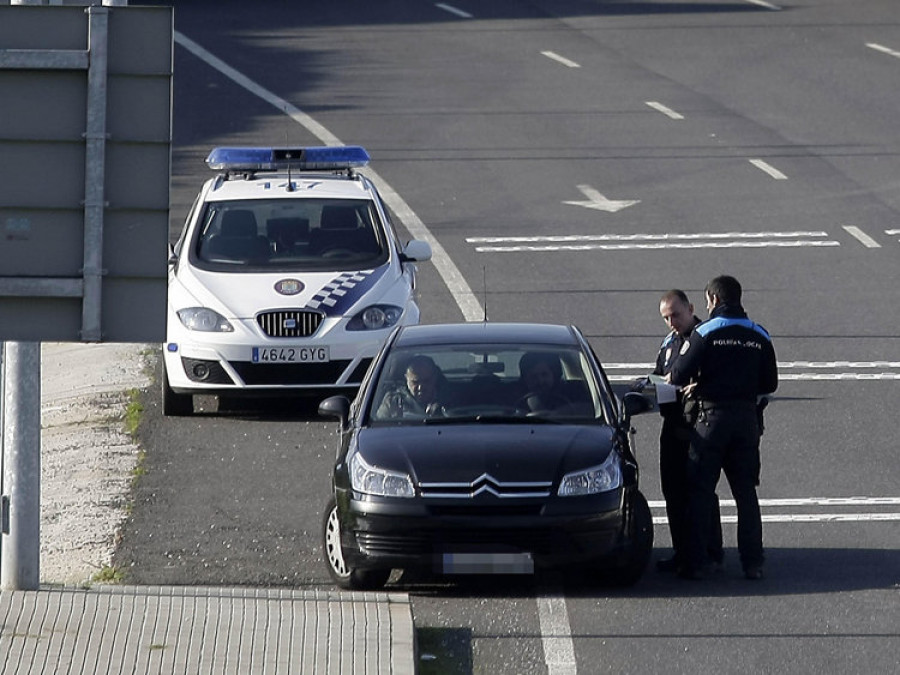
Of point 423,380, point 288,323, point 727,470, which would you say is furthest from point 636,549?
point 288,323

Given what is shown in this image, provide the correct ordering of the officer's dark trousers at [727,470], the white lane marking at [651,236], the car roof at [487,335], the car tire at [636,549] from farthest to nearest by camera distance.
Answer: the white lane marking at [651,236] < the car roof at [487,335] < the officer's dark trousers at [727,470] < the car tire at [636,549]

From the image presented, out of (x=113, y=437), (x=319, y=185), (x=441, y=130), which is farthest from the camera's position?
(x=441, y=130)

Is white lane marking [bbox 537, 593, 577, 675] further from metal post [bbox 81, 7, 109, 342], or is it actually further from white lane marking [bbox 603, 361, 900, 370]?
white lane marking [bbox 603, 361, 900, 370]

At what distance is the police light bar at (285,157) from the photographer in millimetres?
16969

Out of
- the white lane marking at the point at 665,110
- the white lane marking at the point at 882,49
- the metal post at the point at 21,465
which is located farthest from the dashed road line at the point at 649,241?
the white lane marking at the point at 882,49

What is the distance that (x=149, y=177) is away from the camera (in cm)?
907

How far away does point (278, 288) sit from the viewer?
1570 cm

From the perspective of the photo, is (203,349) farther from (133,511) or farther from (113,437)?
(133,511)

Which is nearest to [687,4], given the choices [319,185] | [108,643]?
[319,185]

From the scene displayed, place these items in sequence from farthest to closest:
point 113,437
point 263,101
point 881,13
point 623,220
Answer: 1. point 881,13
2. point 263,101
3. point 623,220
4. point 113,437

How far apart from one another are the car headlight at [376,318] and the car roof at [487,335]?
330cm

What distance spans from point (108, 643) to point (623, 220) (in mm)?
16001

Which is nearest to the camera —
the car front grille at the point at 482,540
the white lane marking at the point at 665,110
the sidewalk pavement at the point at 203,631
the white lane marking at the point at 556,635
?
the sidewalk pavement at the point at 203,631

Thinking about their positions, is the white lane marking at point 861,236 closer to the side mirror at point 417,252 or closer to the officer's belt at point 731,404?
the side mirror at point 417,252
